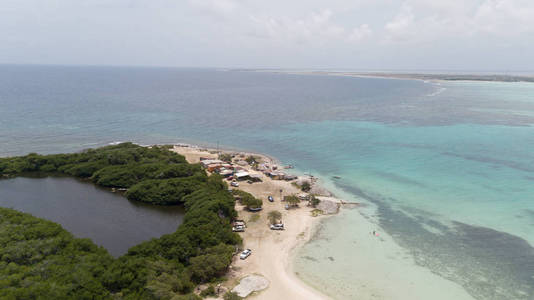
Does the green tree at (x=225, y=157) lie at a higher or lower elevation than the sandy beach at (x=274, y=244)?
higher

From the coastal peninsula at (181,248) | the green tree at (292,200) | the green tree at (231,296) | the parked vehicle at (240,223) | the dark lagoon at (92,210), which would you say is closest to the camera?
the coastal peninsula at (181,248)

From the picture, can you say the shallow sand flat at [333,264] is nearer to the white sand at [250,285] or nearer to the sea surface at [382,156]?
the sea surface at [382,156]

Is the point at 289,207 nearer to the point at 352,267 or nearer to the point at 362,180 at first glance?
the point at 352,267

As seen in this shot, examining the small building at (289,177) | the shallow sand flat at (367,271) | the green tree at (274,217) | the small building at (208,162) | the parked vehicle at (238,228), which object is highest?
the small building at (208,162)

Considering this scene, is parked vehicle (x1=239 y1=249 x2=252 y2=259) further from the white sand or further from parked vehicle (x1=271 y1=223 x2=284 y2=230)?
parked vehicle (x1=271 y1=223 x2=284 y2=230)

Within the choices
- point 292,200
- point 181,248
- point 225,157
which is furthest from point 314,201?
point 225,157

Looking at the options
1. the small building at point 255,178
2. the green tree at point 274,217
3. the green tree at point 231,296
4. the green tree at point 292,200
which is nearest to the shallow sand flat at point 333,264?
the green tree at point 274,217
